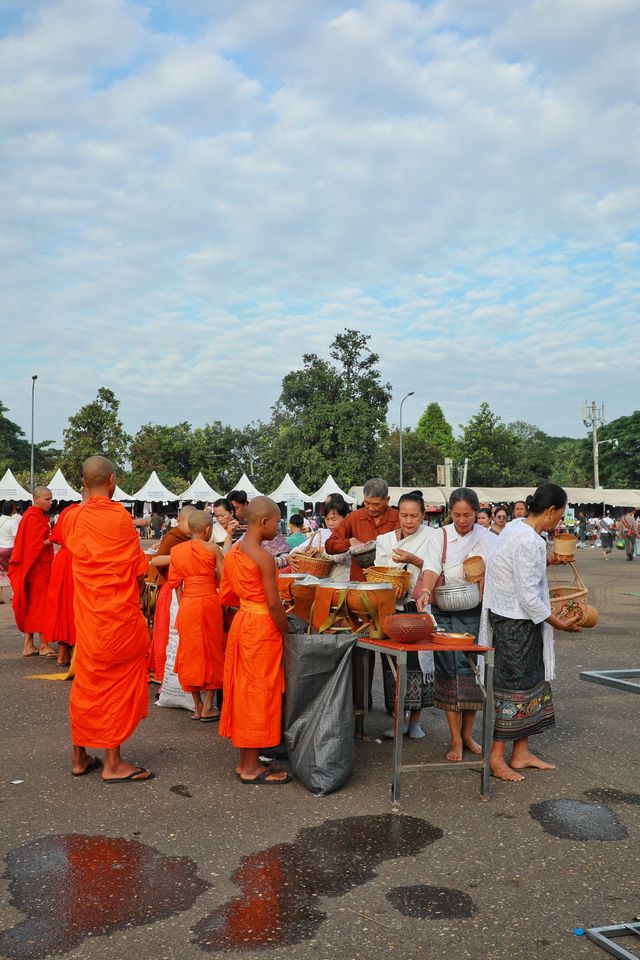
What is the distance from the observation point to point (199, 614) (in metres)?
6.58

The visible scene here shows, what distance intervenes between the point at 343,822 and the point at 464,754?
1.44 m

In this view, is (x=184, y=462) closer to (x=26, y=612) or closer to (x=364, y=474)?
(x=364, y=474)

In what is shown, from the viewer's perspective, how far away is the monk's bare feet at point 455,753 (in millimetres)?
5359

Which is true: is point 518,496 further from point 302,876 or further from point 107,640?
point 302,876

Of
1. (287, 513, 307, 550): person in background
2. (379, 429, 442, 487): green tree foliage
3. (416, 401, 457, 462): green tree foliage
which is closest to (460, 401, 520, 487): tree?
(379, 429, 442, 487): green tree foliage

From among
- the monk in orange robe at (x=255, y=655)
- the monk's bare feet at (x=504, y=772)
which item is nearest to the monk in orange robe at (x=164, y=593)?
the monk in orange robe at (x=255, y=655)

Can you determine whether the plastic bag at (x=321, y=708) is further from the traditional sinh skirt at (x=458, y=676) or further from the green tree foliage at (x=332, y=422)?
the green tree foliage at (x=332, y=422)

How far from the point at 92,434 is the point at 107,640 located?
4439cm

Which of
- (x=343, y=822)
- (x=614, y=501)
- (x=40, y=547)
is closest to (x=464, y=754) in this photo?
(x=343, y=822)

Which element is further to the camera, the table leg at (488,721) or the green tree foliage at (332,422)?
the green tree foliage at (332,422)

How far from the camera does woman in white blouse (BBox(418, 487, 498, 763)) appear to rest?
5344 millimetres

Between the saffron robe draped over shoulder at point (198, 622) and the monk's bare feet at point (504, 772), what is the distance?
7.72 ft

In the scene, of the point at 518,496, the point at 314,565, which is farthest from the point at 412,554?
the point at 518,496

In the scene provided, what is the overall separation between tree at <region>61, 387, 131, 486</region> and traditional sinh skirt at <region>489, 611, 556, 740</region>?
43.8 metres
